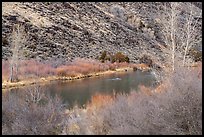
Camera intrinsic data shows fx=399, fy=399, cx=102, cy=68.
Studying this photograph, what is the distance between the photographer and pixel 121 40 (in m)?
53.5

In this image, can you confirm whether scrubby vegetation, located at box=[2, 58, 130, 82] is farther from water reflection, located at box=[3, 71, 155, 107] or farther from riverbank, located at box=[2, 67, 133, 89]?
water reflection, located at box=[3, 71, 155, 107]

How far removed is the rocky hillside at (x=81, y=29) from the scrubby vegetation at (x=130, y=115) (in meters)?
26.0

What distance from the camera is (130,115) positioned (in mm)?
10930

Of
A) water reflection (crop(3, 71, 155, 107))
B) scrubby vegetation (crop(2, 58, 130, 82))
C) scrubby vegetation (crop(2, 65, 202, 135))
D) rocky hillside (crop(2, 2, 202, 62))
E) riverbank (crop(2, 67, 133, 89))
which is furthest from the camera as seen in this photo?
rocky hillside (crop(2, 2, 202, 62))

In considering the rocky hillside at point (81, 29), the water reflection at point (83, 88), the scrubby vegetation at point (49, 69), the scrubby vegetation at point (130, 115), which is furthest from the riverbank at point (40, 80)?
the scrubby vegetation at point (130, 115)

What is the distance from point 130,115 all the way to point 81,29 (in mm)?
41894

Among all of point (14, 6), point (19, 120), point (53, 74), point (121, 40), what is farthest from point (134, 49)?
point (19, 120)

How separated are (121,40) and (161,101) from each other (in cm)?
4336

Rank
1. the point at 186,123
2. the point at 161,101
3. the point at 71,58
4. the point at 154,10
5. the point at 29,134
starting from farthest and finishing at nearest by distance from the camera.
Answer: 1. the point at 154,10
2. the point at 71,58
3. the point at 29,134
4. the point at 161,101
5. the point at 186,123

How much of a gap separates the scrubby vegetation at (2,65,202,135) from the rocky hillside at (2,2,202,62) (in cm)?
2596

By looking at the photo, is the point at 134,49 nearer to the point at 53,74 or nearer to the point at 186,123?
the point at 53,74

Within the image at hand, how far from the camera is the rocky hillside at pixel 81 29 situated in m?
44.2

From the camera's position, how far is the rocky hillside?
1742 inches

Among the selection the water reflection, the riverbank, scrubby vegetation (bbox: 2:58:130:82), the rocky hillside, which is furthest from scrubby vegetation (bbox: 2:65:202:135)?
the rocky hillside
